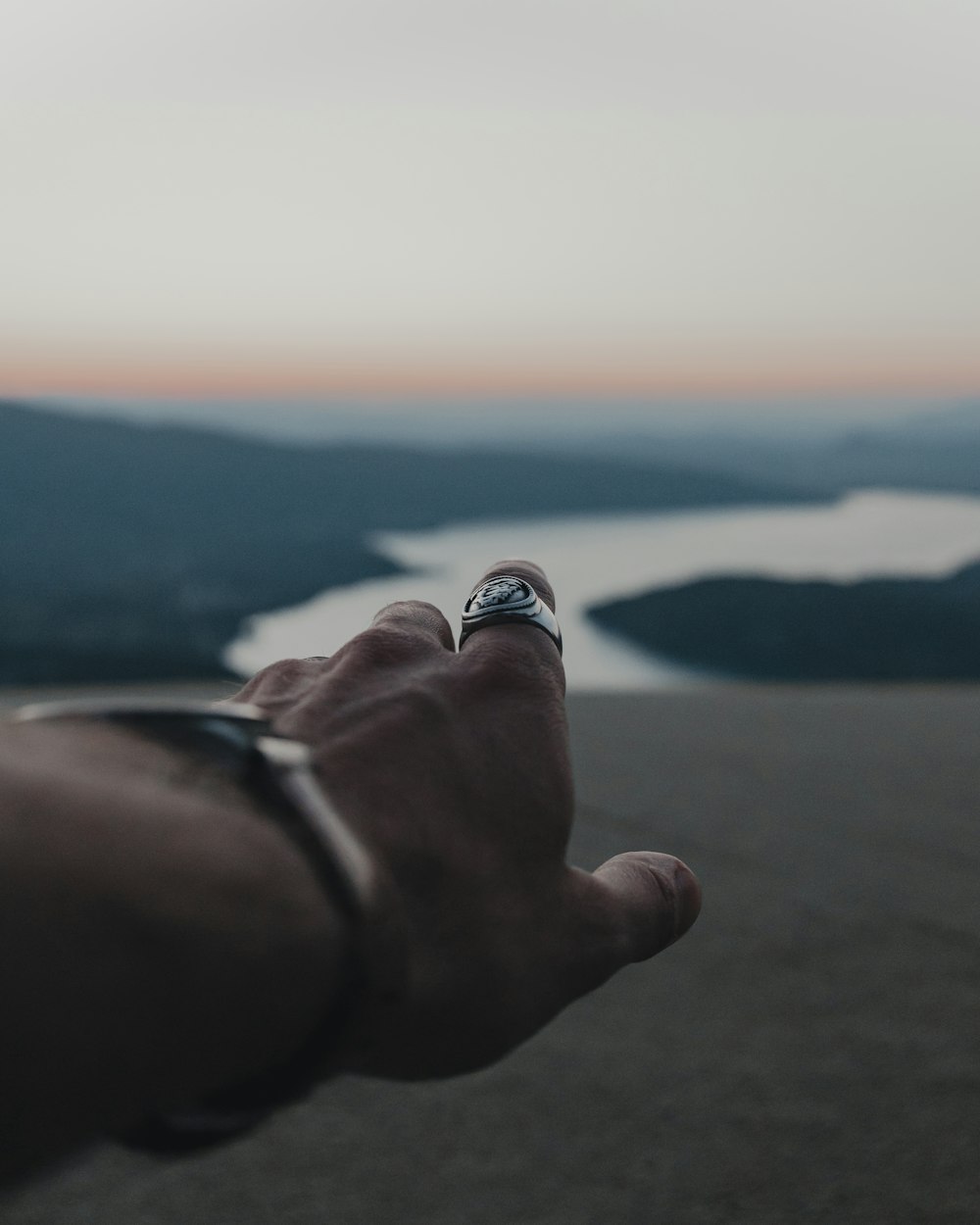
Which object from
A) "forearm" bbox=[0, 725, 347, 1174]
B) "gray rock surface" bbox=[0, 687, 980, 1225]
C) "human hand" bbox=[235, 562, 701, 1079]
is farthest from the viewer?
"gray rock surface" bbox=[0, 687, 980, 1225]

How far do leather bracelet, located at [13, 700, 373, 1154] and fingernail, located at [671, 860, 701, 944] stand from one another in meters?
0.37

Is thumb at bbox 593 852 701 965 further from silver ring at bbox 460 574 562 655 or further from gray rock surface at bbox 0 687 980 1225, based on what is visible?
gray rock surface at bbox 0 687 980 1225

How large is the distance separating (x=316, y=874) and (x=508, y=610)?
0.41 metres

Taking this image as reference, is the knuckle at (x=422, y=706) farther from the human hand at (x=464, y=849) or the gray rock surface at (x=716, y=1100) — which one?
the gray rock surface at (x=716, y=1100)

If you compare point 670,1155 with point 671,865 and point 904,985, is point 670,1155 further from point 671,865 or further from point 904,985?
point 671,865

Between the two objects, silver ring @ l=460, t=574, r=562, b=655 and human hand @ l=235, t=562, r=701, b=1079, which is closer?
human hand @ l=235, t=562, r=701, b=1079

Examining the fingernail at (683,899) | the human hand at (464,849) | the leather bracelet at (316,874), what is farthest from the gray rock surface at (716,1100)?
the leather bracelet at (316,874)

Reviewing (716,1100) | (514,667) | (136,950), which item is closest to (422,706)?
(514,667)

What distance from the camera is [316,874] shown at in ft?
1.99

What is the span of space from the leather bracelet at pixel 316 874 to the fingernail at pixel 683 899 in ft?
1.21

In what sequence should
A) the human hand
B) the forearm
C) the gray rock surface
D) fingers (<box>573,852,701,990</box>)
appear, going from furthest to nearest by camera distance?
1. the gray rock surface
2. fingers (<box>573,852,701,990</box>)
3. the human hand
4. the forearm

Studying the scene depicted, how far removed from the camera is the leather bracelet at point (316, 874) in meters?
0.60

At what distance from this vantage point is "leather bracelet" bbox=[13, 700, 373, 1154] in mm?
597

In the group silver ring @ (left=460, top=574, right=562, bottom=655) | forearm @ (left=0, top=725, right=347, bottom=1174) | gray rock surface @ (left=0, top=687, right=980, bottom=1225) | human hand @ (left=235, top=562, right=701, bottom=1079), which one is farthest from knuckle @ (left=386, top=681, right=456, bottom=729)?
gray rock surface @ (left=0, top=687, right=980, bottom=1225)
